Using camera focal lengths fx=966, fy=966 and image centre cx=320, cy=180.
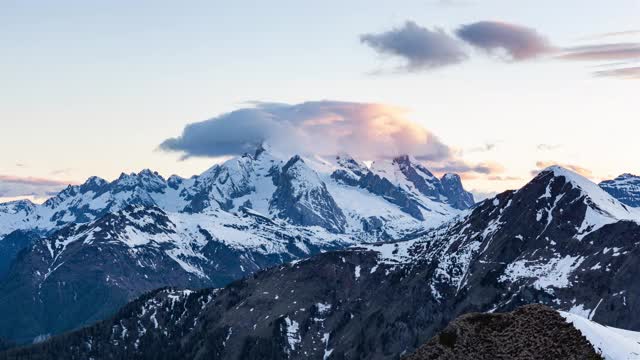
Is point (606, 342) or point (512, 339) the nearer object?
point (606, 342)

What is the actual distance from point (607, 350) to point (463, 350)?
8.15 meters

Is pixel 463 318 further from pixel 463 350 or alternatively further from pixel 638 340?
pixel 638 340

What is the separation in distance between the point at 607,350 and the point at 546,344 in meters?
3.45

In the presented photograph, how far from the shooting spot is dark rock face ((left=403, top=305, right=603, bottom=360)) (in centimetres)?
5472

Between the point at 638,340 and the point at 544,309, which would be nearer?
the point at 544,309

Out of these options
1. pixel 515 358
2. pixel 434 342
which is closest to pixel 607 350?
pixel 515 358

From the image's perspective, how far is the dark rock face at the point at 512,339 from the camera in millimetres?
54719

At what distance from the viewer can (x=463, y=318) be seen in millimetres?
58562

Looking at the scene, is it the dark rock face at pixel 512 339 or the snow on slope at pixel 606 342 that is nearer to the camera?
the dark rock face at pixel 512 339

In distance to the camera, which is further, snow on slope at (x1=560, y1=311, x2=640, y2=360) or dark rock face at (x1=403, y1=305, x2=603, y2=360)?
snow on slope at (x1=560, y1=311, x2=640, y2=360)

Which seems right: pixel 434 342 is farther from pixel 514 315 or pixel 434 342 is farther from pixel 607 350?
pixel 607 350

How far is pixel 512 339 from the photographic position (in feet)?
184

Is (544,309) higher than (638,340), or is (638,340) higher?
(544,309)

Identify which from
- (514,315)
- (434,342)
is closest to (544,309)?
(514,315)
